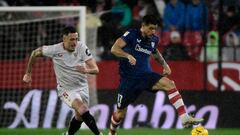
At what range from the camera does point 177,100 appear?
475 inches

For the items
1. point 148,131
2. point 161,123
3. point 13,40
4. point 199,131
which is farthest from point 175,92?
point 13,40

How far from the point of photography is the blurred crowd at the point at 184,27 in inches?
696

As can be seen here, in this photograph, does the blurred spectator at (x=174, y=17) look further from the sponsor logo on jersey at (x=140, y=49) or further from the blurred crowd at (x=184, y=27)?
the sponsor logo on jersey at (x=140, y=49)

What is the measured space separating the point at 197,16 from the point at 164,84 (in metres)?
5.99

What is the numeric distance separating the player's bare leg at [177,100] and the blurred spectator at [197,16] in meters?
5.69

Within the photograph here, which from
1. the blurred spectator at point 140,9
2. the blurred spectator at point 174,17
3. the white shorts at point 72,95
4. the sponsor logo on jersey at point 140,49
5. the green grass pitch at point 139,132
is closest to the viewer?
the sponsor logo on jersey at point 140,49

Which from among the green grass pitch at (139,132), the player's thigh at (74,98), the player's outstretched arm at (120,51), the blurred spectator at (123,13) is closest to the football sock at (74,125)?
the player's thigh at (74,98)

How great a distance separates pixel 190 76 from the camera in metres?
17.7

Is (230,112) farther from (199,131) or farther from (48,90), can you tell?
(199,131)

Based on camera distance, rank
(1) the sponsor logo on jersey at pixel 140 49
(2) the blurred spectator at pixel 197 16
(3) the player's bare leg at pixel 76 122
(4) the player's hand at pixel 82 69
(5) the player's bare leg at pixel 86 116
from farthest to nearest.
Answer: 1. (2) the blurred spectator at pixel 197 16
2. (3) the player's bare leg at pixel 76 122
3. (1) the sponsor logo on jersey at pixel 140 49
4. (5) the player's bare leg at pixel 86 116
5. (4) the player's hand at pixel 82 69

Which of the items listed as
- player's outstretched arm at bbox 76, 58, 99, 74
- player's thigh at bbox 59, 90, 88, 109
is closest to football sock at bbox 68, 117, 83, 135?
player's thigh at bbox 59, 90, 88, 109

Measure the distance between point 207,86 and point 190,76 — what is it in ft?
1.41

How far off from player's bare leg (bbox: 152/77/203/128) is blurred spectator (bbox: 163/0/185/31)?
5870 mm

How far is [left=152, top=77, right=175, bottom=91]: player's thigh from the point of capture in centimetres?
1216
